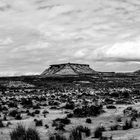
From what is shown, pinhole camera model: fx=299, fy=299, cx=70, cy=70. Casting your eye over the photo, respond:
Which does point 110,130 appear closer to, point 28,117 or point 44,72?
point 28,117

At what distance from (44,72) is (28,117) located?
161205 millimetres

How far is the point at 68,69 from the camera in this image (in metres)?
167

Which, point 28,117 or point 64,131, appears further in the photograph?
point 28,117

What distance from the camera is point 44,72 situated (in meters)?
182

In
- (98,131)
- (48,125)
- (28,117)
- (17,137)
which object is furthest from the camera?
(28,117)

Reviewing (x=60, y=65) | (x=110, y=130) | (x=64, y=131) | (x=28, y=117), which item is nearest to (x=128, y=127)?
(x=110, y=130)

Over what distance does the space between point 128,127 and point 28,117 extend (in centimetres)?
814

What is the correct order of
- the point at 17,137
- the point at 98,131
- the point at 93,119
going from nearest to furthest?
the point at 17,137
the point at 98,131
the point at 93,119

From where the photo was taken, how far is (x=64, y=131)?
595 inches

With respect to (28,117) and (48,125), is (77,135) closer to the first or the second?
(48,125)

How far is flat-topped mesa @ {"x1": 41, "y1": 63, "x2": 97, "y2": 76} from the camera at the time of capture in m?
164

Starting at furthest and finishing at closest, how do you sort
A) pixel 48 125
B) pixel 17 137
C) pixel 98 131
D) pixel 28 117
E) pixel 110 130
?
pixel 28 117 → pixel 48 125 → pixel 110 130 → pixel 98 131 → pixel 17 137

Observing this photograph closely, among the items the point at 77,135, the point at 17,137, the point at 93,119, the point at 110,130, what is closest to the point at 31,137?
the point at 17,137

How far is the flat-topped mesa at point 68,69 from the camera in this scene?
164375 mm
